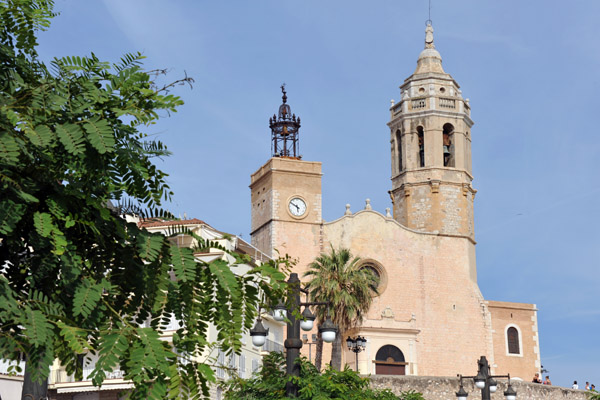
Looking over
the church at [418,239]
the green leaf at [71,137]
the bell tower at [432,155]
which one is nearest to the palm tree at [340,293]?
the church at [418,239]

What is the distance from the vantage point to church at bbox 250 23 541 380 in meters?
51.7

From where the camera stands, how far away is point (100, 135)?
5426mm

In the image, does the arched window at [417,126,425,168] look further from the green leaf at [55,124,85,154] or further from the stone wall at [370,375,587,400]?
the green leaf at [55,124,85,154]

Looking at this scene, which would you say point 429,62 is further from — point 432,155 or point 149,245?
point 149,245

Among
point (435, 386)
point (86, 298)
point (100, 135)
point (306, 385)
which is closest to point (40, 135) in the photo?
point (100, 135)

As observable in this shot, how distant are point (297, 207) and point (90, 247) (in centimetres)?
4629

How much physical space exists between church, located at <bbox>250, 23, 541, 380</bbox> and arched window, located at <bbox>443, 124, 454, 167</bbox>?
0.20ft

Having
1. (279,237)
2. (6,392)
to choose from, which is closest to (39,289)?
(6,392)

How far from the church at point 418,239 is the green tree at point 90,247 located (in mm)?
42969

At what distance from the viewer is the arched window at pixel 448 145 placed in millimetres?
57188

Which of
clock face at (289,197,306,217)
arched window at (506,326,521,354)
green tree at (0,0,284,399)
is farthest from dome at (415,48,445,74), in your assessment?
green tree at (0,0,284,399)

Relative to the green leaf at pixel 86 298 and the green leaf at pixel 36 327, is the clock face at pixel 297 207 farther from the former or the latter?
the green leaf at pixel 36 327

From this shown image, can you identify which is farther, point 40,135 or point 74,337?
point 40,135

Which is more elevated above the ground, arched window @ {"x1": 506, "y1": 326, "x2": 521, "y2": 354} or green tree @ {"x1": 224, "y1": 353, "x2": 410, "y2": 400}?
arched window @ {"x1": 506, "y1": 326, "x2": 521, "y2": 354}
